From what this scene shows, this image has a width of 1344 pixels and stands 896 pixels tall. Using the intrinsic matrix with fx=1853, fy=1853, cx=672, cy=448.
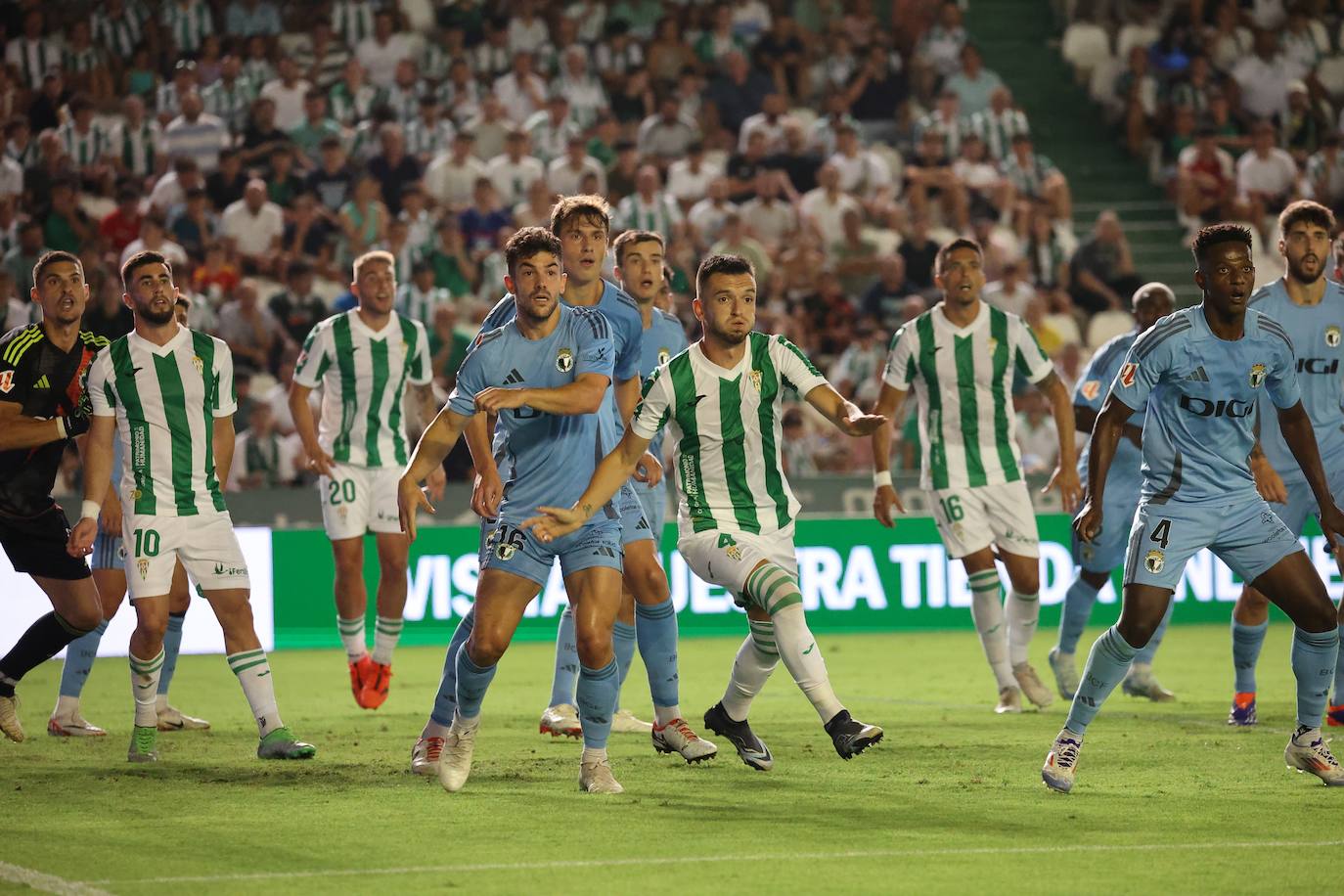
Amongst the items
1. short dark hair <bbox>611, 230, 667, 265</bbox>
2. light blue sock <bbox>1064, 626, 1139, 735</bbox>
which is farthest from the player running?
short dark hair <bbox>611, 230, 667, 265</bbox>

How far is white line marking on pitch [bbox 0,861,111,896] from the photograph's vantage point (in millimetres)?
5676

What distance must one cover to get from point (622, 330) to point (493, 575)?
1.71m

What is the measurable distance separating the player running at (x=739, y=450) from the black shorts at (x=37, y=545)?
3.41 m

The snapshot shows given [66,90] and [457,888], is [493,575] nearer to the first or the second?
[457,888]

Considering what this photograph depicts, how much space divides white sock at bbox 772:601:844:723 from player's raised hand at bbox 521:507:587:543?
1.00m

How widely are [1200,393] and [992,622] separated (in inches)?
142

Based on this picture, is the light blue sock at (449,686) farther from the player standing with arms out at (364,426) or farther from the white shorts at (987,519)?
the white shorts at (987,519)

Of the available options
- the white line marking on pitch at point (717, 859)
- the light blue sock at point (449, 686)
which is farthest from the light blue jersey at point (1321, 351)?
the light blue sock at point (449, 686)

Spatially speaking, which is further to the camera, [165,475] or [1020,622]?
[1020,622]

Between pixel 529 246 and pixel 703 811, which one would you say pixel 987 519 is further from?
pixel 529 246

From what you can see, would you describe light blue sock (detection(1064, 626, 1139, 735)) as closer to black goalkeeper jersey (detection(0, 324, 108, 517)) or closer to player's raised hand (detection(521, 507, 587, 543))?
player's raised hand (detection(521, 507, 587, 543))

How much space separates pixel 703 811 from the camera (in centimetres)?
717

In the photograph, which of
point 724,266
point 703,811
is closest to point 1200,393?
point 724,266

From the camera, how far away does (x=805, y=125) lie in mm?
22578
